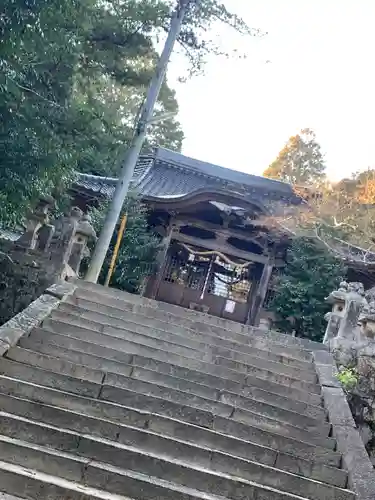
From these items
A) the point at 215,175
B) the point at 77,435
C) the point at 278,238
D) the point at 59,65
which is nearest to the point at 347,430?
the point at 77,435

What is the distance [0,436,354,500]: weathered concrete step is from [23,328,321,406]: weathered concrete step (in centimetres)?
147

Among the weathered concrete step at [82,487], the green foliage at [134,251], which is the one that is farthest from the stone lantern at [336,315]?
the green foliage at [134,251]

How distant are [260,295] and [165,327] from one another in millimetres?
8313

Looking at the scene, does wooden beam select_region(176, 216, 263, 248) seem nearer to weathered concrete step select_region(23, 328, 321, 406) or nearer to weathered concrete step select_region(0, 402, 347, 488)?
weathered concrete step select_region(23, 328, 321, 406)

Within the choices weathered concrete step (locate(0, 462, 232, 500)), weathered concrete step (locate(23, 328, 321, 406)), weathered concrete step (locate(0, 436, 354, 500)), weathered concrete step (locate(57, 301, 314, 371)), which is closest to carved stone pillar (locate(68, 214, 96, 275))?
weathered concrete step (locate(57, 301, 314, 371))

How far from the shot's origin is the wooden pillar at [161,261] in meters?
14.9

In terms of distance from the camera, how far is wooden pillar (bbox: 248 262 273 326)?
15.2 metres

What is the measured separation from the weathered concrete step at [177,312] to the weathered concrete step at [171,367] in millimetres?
1288

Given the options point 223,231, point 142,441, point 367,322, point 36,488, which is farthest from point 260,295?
point 36,488

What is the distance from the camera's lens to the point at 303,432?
5.68 metres

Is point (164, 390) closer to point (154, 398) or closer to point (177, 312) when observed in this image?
point (154, 398)

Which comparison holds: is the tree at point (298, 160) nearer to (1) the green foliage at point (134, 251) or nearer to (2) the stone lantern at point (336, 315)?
(1) the green foliage at point (134, 251)

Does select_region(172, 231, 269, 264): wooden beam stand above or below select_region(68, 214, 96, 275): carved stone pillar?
above

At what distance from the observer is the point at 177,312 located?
8.13 metres
